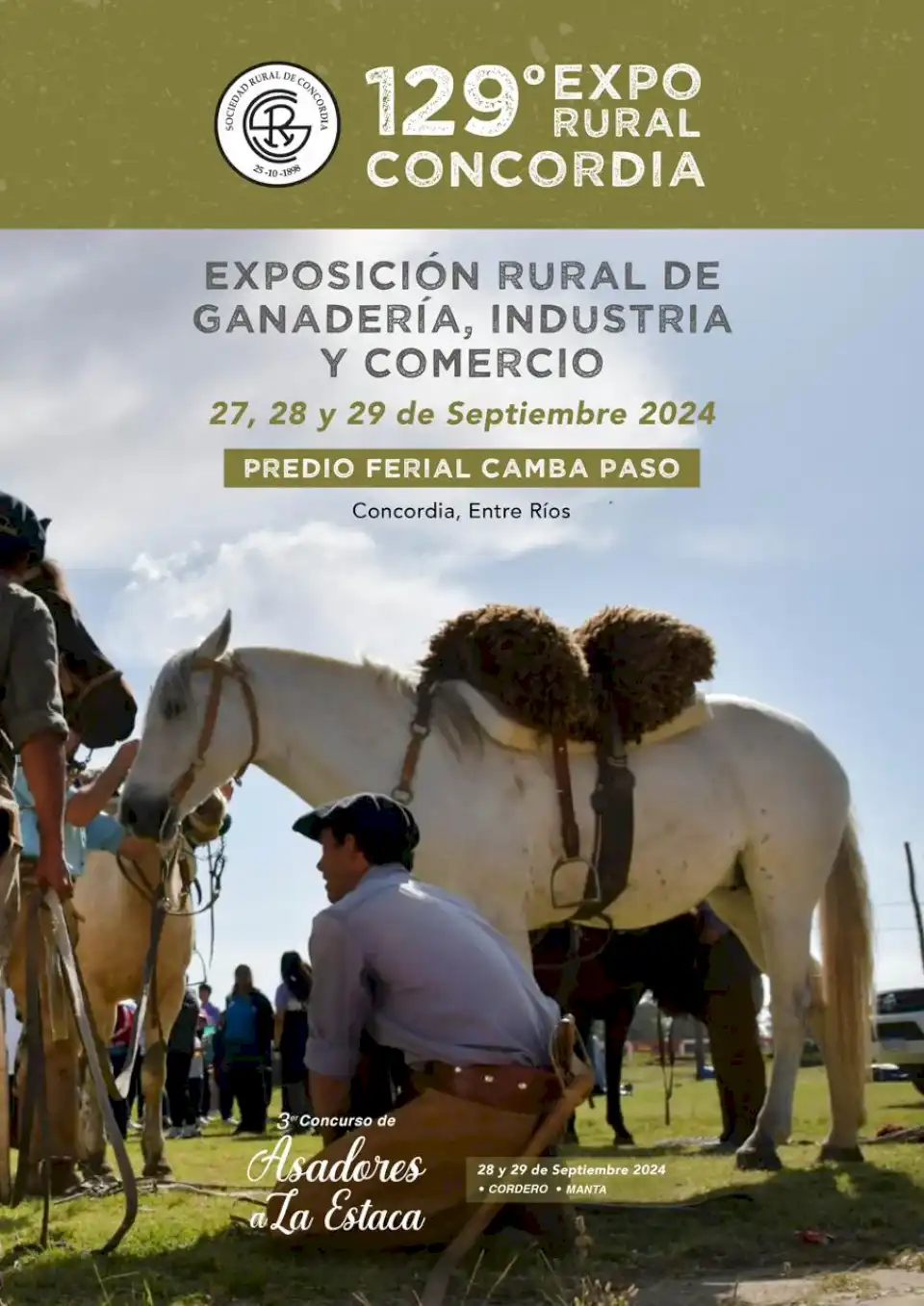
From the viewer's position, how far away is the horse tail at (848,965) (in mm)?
7250

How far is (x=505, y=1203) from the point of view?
155 inches

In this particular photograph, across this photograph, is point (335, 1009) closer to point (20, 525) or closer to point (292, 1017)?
point (20, 525)

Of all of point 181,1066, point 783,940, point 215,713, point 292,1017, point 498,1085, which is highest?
point 215,713

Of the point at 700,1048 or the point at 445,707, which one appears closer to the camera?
the point at 445,707

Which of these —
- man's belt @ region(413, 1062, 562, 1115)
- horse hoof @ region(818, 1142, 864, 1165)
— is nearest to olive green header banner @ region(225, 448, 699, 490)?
man's belt @ region(413, 1062, 562, 1115)

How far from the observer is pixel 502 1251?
3902 mm

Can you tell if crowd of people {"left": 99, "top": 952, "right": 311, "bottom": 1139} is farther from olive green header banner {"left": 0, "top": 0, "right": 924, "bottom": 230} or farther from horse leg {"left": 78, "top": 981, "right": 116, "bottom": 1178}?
olive green header banner {"left": 0, "top": 0, "right": 924, "bottom": 230}

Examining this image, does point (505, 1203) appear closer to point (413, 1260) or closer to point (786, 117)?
point (413, 1260)

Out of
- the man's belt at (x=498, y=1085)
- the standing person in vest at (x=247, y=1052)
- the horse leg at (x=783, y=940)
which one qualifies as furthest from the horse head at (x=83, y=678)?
the standing person in vest at (x=247, y=1052)

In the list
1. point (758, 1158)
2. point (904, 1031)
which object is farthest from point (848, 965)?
point (904, 1031)

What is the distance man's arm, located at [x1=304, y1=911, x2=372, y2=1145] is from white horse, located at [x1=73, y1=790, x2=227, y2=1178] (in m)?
3.21

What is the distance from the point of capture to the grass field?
359 cm

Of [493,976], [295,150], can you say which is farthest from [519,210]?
[493,976]

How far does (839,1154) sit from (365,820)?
13.3ft
